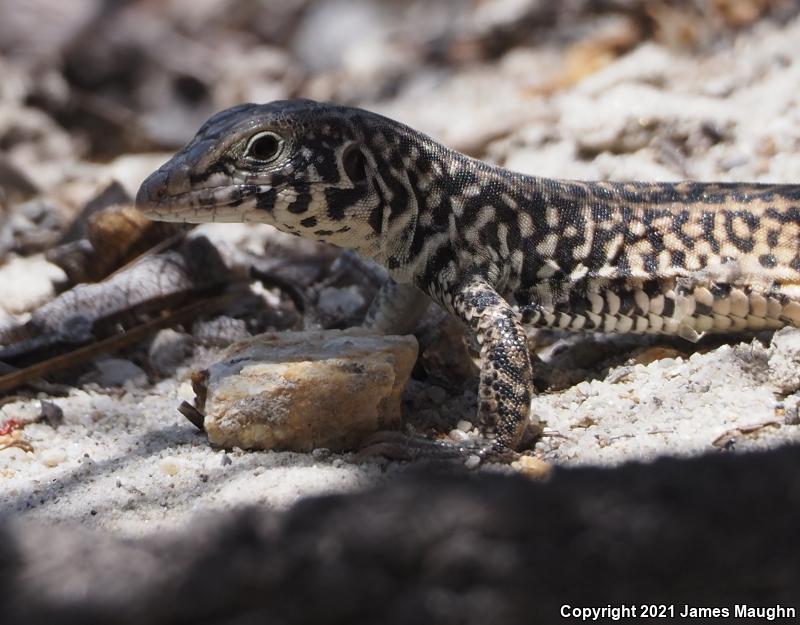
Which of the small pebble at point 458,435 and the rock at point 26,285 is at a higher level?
the rock at point 26,285

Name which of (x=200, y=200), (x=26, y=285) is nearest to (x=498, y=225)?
(x=200, y=200)

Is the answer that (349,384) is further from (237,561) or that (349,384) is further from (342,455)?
(237,561)

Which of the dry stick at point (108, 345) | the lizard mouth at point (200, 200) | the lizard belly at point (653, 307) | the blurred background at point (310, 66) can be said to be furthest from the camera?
the blurred background at point (310, 66)

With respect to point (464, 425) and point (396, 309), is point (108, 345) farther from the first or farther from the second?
point (464, 425)

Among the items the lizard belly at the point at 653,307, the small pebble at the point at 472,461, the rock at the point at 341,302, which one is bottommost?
the small pebble at the point at 472,461

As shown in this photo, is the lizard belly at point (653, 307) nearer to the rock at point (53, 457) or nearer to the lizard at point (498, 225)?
the lizard at point (498, 225)

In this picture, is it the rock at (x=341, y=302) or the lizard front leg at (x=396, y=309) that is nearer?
the lizard front leg at (x=396, y=309)

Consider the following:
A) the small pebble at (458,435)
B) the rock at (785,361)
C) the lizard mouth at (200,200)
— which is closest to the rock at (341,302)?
the small pebble at (458,435)

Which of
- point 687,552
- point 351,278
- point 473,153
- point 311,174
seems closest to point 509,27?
point 473,153
